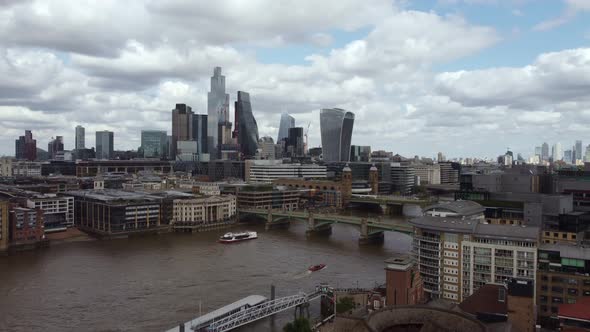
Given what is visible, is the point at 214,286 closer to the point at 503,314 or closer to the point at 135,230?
the point at 503,314

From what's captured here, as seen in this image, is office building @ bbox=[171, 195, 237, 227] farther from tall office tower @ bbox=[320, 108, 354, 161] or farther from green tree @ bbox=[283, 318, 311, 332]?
tall office tower @ bbox=[320, 108, 354, 161]

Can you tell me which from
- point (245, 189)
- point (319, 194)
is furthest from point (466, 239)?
point (319, 194)

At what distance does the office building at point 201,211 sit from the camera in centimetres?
5984

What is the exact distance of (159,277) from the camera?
35.5m

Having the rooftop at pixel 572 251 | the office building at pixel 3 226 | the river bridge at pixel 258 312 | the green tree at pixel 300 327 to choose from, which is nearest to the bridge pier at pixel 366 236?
the river bridge at pixel 258 312

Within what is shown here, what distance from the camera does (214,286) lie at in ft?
109

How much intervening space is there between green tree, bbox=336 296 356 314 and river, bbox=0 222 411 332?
298cm

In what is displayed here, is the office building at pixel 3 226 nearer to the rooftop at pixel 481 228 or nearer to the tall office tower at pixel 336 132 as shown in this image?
the rooftop at pixel 481 228

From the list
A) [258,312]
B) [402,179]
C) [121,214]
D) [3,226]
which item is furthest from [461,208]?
[402,179]

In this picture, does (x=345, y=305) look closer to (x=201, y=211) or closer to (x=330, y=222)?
(x=330, y=222)

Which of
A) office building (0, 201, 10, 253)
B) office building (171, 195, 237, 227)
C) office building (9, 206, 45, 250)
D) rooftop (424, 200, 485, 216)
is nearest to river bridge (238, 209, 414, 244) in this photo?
office building (171, 195, 237, 227)

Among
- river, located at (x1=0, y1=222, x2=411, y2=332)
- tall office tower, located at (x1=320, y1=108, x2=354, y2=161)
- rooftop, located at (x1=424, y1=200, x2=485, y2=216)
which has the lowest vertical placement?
river, located at (x1=0, y1=222, x2=411, y2=332)

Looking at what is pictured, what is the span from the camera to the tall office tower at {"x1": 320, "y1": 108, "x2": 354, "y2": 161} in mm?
142875

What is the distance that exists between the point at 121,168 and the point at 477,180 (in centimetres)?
10741
